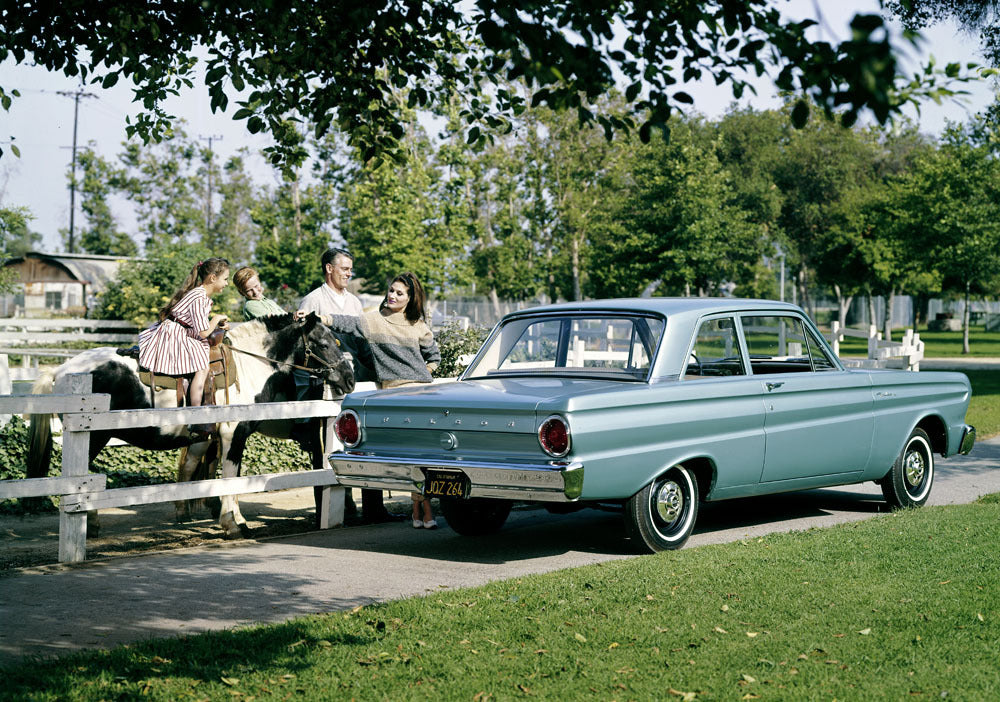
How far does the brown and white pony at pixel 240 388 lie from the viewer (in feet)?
30.4

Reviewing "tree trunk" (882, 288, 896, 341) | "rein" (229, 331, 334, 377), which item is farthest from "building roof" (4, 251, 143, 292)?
"rein" (229, 331, 334, 377)

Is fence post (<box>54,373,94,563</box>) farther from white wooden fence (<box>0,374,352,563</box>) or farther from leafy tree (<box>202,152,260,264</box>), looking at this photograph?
leafy tree (<box>202,152,260,264</box>)

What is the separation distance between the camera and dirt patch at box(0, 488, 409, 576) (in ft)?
27.3

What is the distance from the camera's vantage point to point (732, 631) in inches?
224

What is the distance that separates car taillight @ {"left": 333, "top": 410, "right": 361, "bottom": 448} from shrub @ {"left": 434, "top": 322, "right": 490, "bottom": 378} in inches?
251

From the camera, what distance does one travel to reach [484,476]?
290 inches

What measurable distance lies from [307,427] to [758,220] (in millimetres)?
58390

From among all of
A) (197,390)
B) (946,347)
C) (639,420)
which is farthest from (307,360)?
(946,347)

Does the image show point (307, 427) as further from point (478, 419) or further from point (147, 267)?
point (147, 267)

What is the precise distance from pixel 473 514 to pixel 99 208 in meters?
73.2

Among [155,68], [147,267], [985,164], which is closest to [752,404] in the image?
[155,68]

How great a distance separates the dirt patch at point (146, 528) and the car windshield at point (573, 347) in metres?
2.18

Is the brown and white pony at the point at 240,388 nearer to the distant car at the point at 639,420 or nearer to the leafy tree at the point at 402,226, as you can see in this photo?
the distant car at the point at 639,420

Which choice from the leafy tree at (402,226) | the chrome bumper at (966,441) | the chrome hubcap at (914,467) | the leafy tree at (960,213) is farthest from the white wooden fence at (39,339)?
the leafy tree at (960,213)
